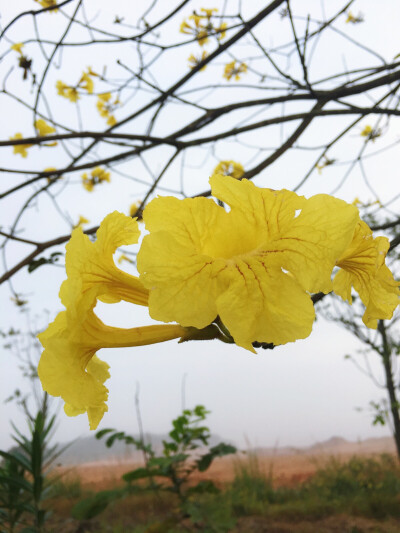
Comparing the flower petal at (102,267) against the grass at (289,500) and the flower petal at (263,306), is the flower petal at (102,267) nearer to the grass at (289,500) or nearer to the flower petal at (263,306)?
the flower petal at (263,306)

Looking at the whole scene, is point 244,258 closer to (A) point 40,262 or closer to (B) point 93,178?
(A) point 40,262

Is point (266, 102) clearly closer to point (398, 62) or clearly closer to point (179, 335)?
point (398, 62)

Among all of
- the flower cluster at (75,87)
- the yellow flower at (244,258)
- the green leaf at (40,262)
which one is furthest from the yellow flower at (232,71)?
the yellow flower at (244,258)

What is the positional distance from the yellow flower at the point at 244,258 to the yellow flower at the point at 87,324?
130 mm

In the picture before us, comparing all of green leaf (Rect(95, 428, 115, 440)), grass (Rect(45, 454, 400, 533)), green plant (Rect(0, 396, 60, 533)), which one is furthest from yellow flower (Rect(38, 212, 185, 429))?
green leaf (Rect(95, 428, 115, 440))

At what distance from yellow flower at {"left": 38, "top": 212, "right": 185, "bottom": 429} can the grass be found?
4.15 m

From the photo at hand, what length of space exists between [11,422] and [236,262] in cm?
A: 415

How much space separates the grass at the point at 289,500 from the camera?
19.6 ft

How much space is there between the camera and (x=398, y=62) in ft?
7.82

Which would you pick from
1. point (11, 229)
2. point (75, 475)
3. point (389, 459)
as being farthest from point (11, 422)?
point (389, 459)

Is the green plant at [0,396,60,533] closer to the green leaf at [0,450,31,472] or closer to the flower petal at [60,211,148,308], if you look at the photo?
the green leaf at [0,450,31,472]

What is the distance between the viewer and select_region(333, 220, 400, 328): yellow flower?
0.83 metres

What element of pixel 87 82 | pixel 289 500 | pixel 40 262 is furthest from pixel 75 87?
pixel 289 500

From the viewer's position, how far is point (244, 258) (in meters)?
0.65
